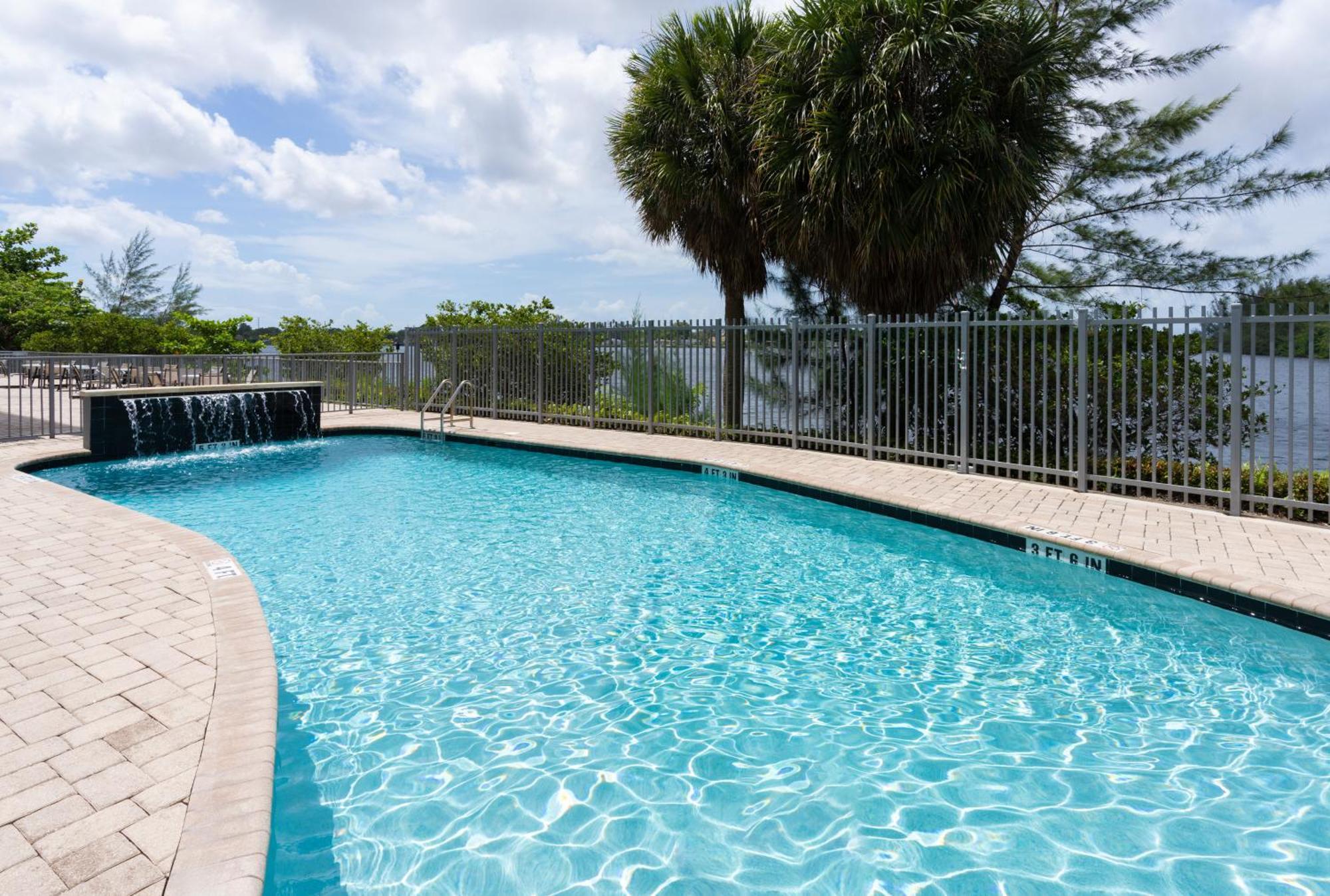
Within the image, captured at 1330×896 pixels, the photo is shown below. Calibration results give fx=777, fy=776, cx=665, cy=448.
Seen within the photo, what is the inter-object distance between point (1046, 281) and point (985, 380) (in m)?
6.71

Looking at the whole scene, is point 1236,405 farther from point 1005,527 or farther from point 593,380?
point 593,380

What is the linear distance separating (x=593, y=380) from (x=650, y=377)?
1370 mm

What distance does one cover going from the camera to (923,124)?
428 inches

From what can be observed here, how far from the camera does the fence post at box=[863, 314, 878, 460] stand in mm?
10492

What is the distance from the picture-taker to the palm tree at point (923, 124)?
34.7 ft

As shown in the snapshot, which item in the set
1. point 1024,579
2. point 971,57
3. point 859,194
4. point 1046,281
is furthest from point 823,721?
point 1046,281

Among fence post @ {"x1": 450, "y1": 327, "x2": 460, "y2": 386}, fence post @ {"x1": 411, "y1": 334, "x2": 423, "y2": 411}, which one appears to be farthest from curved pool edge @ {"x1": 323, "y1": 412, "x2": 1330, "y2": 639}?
fence post @ {"x1": 411, "y1": 334, "x2": 423, "y2": 411}

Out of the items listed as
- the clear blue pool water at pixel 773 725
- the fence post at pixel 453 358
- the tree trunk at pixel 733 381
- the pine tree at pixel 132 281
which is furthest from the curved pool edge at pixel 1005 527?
the pine tree at pixel 132 281

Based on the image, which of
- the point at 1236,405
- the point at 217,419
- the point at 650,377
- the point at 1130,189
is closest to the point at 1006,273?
the point at 1130,189

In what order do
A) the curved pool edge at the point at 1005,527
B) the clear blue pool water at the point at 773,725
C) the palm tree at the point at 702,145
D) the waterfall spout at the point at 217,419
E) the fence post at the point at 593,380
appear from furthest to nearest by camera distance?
the fence post at the point at 593,380 → the palm tree at the point at 702,145 → the waterfall spout at the point at 217,419 → the curved pool edge at the point at 1005,527 → the clear blue pool water at the point at 773,725

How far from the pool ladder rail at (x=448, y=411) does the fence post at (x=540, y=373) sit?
1330 mm

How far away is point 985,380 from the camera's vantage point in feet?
29.2

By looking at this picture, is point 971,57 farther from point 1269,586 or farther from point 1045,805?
point 1045,805

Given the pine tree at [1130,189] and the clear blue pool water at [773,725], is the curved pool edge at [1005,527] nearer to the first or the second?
the clear blue pool water at [773,725]
